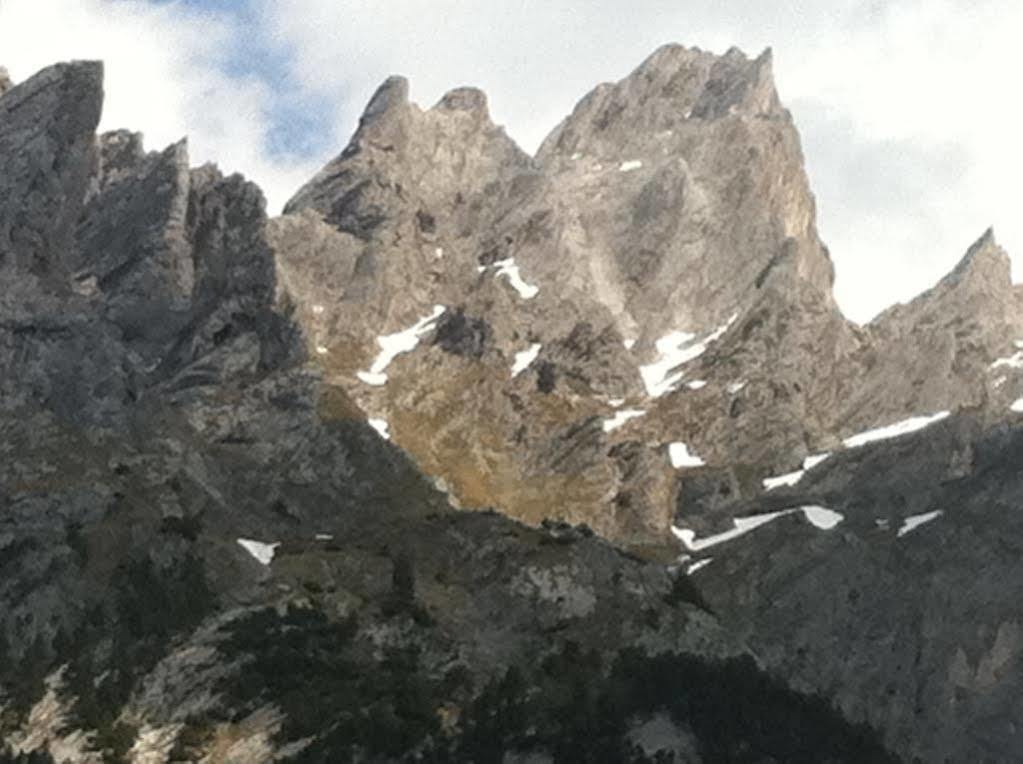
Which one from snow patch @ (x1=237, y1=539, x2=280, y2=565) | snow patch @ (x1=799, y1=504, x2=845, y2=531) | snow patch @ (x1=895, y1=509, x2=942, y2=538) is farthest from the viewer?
snow patch @ (x1=799, y1=504, x2=845, y2=531)

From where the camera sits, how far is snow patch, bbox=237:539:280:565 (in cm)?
13196

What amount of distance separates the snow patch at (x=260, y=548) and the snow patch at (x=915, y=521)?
241ft

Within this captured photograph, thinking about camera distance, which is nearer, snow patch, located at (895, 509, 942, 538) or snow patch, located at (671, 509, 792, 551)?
snow patch, located at (895, 509, 942, 538)

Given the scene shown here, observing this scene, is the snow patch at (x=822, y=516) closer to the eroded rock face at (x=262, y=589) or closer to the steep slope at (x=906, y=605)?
the steep slope at (x=906, y=605)

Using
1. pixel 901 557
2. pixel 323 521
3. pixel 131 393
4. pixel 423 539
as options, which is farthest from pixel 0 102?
pixel 901 557

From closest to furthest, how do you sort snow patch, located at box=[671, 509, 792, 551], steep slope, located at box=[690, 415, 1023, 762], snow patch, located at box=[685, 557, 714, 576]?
steep slope, located at box=[690, 415, 1023, 762], snow patch, located at box=[685, 557, 714, 576], snow patch, located at box=[671, 509, 792, 551]

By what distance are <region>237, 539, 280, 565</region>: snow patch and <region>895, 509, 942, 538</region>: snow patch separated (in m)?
73.3

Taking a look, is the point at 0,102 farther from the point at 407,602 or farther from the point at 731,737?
the point at 731,737

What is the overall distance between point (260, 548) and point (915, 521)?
78923 millimetres

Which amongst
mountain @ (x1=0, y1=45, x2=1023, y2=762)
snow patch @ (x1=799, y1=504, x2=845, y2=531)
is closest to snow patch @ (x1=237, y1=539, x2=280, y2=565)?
mountain @ (x1=0, y1=45, x2=1023, y2=762)

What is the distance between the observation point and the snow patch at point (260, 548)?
131962 mm

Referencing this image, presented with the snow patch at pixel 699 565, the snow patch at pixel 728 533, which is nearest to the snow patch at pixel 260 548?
the snow patch at pixel 699 565

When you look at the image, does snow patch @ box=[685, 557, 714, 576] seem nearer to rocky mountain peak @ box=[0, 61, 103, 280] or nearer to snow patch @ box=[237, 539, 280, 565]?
snow patch @ box=[237, 539, 280, 565]

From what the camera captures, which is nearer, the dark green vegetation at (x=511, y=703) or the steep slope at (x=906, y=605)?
the dark green vegetation at (x=511, y=703)
